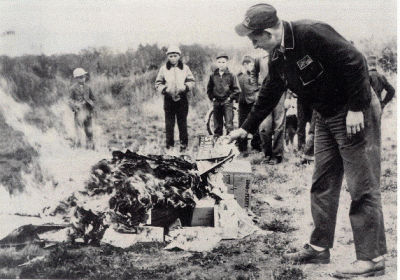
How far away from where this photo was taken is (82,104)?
15.3 feet

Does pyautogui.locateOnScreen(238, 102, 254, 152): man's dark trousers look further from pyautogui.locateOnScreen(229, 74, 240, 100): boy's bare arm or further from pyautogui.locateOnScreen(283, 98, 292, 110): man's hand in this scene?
pyautogui.locateOnScreen(283, 98, 292, 110): man's hand

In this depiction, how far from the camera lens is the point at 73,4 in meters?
4.26

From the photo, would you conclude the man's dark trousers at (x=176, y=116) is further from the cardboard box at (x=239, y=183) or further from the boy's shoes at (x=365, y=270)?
the boy's shoes at (x=365, y=270)

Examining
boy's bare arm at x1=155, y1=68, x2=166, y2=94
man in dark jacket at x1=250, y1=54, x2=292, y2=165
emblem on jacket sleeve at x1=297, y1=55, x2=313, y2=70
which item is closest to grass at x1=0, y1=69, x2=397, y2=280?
man in dark jacket at x1=250, y1=54, x2=292, y2=165

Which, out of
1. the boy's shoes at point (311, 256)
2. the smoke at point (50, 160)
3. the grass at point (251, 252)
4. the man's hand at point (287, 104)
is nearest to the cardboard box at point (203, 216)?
the grass at point (251, 252)

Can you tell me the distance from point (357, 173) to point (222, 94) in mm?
2178

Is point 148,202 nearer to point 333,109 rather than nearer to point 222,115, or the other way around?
point 222,115

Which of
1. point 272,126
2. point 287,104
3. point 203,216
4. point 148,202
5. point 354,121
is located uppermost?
point 287,104

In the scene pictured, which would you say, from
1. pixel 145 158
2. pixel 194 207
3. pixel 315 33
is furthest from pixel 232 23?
pixel 194 207

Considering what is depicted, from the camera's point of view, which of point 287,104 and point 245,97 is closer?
point 287,104

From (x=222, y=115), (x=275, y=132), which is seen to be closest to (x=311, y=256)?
(x=275, y=132)

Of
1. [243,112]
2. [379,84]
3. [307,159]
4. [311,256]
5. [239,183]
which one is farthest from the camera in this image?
[243,112]

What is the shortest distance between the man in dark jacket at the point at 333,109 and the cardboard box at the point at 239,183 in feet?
2.48

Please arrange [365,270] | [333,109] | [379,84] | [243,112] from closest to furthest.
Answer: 1. [333,109]
2. [365,270]
3. [379,84]
4. [243,112]
